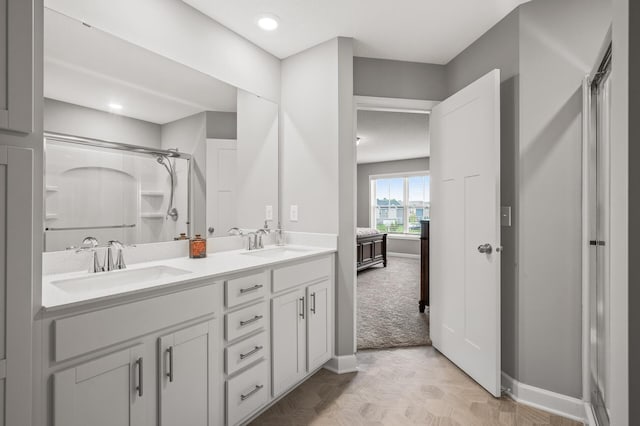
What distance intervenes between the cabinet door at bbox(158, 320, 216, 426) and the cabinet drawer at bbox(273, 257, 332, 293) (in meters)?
0.50

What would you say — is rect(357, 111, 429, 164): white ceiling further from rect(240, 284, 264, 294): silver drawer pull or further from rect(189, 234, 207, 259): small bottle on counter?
rect(240, 284, 264, 294): silver drawer pull

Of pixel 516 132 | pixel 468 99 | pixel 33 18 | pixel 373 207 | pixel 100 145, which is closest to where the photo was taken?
pixel 33 18

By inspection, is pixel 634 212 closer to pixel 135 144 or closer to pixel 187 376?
pixel 187 376

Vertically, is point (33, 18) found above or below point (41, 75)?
above

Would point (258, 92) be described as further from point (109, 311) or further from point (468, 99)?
point (109, 311)

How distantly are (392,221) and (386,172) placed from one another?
1331 millimetres

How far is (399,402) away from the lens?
203 cm

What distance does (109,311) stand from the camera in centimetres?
118

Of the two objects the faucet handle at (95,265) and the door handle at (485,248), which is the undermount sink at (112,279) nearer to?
the faucet handle at (95,265)

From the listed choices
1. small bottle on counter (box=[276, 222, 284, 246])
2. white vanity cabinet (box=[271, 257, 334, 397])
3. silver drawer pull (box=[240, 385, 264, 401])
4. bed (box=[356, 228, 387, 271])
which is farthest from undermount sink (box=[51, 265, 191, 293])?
bed (box=[356, 228, 387, 271])

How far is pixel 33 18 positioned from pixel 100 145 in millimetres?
777

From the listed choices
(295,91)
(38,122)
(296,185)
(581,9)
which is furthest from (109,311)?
(581,9)

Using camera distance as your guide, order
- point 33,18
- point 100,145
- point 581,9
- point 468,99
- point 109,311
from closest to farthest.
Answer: point 33,18, point 109,311, point 100,145, point 581,9, point 468,99

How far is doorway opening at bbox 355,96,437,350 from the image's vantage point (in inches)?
121
